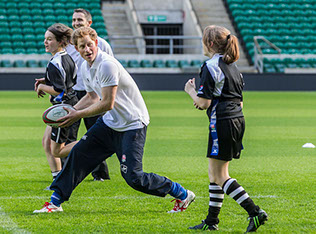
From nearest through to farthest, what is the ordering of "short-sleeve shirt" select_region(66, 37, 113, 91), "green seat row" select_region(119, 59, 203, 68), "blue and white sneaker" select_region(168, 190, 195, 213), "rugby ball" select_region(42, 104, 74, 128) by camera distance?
1. "blue and white sneaker" select_region(168, 190, 195, 213)
2. "rugby ball" select_region(42, 104, 74, 128)
3. "short-sleeve shirt" select_region(66, 37, 113, 91)
4. "green seat row" select_region(119, 59, 203, 68)

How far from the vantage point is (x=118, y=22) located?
35344 mm

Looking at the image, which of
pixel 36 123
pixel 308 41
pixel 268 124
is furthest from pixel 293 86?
pixel 36 123

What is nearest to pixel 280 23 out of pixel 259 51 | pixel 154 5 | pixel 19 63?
pixel 259 51

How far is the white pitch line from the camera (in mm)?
5031

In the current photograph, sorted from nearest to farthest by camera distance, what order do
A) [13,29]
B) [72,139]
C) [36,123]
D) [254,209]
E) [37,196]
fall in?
[254,209]
[37,196]
[72,139]
[36,123]
[13,29]

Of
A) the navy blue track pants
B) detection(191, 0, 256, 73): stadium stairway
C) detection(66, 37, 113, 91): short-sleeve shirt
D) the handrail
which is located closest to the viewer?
the navy blue track pants

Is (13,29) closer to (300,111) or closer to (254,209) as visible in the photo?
(300,111)

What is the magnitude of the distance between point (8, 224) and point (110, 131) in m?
1.28

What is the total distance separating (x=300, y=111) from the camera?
18688 mm

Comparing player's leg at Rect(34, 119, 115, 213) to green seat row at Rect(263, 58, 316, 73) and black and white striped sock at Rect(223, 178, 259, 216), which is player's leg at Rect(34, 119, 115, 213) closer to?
black and white striped sock at Rect(223, 178, 259, 216)

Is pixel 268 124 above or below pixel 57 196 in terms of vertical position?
below

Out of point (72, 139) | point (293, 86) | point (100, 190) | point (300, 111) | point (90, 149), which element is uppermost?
point (90, 149)

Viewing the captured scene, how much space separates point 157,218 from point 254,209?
3.44 ft

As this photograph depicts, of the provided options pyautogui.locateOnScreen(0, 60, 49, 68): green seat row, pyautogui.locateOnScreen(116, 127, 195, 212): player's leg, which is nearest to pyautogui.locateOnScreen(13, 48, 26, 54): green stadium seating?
pyautogui.locateOnScreen(0, 60, 49, 68): green seat row
